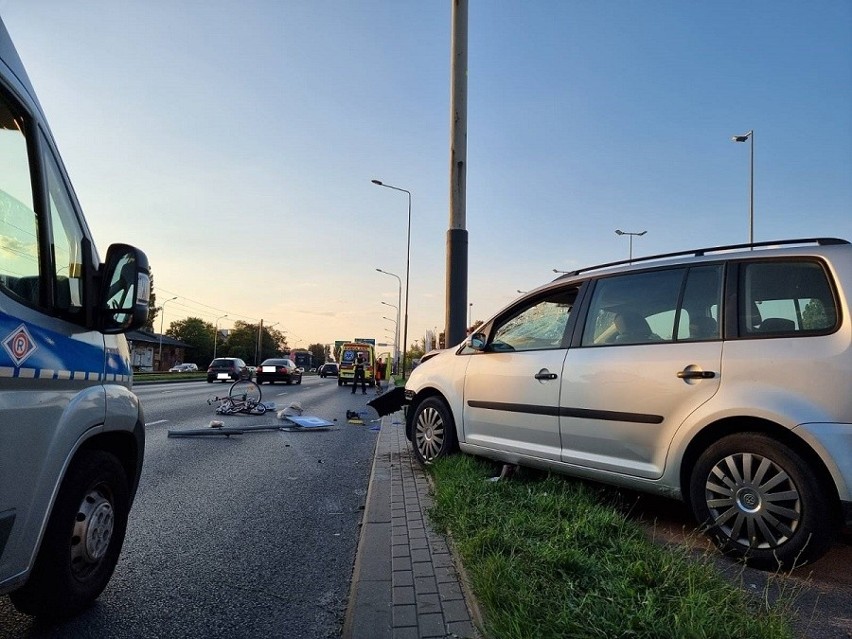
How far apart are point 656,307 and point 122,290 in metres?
3.41

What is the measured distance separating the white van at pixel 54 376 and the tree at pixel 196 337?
367 ft

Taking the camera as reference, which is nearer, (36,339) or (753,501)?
(36,339)

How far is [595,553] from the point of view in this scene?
10.4 ft

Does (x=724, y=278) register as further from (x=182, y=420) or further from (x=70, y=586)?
(x=182, y=420)

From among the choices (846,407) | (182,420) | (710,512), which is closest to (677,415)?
(710,512)

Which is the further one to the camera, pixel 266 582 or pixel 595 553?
pixel 266 582

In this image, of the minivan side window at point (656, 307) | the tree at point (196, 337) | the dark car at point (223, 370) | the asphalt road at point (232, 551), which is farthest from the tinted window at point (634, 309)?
the tree at point (196, 337)

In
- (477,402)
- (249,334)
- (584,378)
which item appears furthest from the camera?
(249,334)

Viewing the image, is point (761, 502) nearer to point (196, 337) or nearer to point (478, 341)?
point (478, 341)

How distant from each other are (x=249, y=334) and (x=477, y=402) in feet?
389

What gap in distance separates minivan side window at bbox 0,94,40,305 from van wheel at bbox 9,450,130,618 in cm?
81

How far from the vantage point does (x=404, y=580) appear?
126 inches

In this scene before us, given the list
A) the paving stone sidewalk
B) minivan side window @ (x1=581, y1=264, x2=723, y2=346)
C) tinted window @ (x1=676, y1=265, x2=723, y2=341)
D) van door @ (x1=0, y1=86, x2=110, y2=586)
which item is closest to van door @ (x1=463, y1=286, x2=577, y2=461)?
minivan side window @ (x1=581, y1=264, x2=723, y2=346)

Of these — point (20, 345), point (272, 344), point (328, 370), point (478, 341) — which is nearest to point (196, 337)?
point (272, 344)
